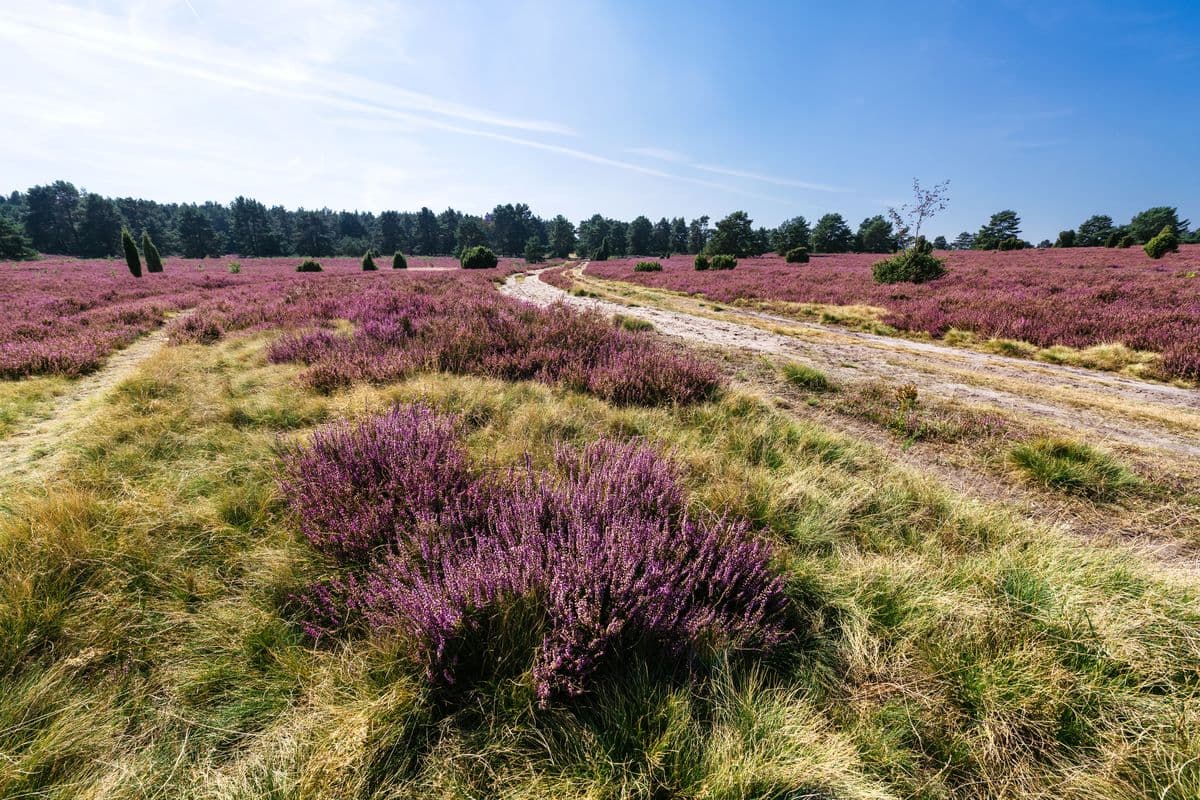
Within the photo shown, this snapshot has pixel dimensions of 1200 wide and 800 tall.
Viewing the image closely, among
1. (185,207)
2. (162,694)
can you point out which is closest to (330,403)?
(162,694)

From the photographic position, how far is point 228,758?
4.96 ft

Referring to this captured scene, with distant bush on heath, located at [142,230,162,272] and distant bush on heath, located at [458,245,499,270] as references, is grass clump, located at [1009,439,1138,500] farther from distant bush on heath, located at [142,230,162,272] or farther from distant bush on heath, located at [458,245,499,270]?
distant bush on heath, located at [142,230,162,272]

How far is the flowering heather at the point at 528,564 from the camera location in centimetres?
174

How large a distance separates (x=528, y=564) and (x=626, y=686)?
0.64 metres

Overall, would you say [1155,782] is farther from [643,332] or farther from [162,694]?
[643,332]

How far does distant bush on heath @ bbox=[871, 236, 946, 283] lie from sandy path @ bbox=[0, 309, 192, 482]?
92.6 feet

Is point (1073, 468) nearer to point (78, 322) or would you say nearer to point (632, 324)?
point (632, 324)

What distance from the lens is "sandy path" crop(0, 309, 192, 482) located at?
3.41m

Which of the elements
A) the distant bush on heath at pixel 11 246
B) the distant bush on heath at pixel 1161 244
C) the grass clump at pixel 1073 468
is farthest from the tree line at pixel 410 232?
the grass clump at pixel 1073 468

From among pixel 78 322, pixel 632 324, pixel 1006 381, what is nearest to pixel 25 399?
pixel 78 322

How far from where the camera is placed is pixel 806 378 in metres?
6.92

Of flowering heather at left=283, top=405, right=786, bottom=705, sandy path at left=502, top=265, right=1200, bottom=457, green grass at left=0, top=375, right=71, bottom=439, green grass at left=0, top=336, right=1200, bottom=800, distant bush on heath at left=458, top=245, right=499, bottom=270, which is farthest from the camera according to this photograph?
distant bush on heath at left=458, top=245, right=499, bottom=270

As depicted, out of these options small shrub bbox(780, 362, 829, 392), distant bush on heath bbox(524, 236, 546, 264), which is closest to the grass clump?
small shrub bbox(780, 362, 829, 392)

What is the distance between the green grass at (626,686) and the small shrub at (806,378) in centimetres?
407
